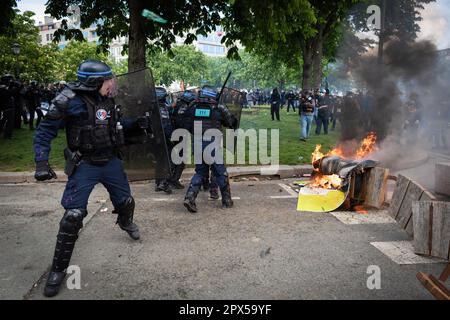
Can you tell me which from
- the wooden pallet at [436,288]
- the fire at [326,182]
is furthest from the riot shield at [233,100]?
the wooden pallet at [436,288]

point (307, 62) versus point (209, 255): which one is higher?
point (307, 62)

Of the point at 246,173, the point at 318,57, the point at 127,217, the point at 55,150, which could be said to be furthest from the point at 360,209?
the point at 318,57

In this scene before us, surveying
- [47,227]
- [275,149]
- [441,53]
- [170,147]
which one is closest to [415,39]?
[441,53]

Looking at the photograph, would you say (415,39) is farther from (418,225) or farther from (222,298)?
(222,298)

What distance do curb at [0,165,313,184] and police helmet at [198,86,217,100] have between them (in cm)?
247

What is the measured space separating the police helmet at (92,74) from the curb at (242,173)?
436cm

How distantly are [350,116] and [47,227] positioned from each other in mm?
10050

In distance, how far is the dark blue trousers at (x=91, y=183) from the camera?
11.5ft

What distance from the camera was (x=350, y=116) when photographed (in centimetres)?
1261

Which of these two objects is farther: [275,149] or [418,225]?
[275,149]

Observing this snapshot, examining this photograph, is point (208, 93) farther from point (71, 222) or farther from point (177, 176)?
point (71, 222)

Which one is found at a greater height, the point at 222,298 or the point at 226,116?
the point at 226,116

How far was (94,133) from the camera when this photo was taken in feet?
11.7

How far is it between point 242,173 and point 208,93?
274cm
